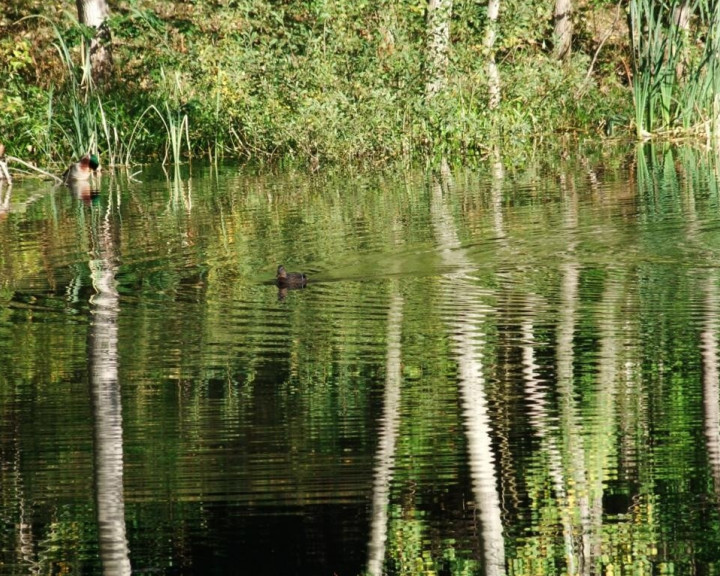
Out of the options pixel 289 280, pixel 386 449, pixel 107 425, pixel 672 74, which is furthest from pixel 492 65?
pixel 386 449

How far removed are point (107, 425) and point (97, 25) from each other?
83.4 ft

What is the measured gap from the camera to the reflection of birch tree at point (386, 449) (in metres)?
5.61

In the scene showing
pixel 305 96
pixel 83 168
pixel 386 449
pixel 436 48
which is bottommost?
pixel 386 449

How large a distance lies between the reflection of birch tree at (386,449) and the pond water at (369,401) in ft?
0.05

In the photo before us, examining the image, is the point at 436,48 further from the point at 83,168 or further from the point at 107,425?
the point at 107,425

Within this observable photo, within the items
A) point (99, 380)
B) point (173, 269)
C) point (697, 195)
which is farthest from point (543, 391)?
point (697, 195)

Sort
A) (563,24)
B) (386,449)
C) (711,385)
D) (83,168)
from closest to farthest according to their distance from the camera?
1. (386,449)
2. (711,385)
3. (83,168)
4. (563,24)

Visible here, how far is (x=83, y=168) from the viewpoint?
937 inches

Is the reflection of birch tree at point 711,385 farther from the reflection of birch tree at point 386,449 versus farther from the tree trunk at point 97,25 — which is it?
the tree trunk at point 97,25

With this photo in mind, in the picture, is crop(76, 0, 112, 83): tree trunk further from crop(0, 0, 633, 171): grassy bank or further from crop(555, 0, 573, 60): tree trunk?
crop(555, 0, 573, 60): tree trunk

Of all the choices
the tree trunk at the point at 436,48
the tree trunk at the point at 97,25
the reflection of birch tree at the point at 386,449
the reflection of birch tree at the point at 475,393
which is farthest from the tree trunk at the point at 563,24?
the reflection of birch tree at the point at 386,449

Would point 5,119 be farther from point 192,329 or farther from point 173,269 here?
point 192,329

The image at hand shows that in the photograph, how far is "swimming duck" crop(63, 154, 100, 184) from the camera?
77.9 feet

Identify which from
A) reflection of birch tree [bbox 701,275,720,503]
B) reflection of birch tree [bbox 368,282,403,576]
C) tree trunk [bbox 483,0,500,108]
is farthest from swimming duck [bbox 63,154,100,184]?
reflection of birch tree [bbox 701,275,720,503]
